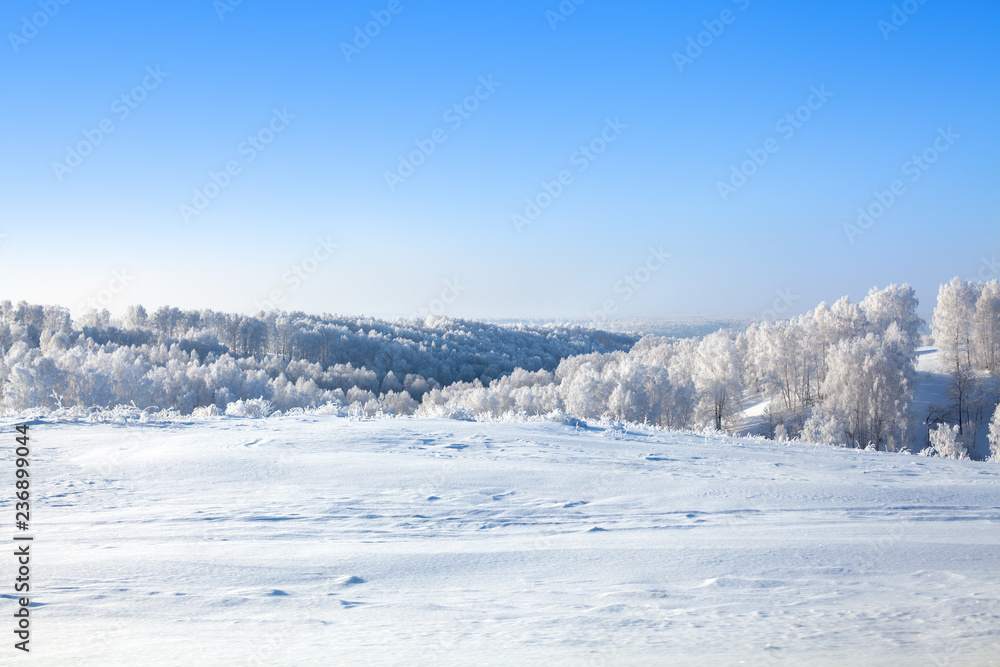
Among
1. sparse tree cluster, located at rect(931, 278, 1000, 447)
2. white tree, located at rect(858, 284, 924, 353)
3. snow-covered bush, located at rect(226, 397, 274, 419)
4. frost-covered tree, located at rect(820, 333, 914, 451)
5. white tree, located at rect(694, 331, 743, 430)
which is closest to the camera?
snow-covered bush, located at rect(226, 397, 274, 419)

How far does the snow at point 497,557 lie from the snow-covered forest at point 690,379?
532cm

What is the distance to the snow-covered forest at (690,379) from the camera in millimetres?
39500

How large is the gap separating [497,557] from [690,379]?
5244 centimetres

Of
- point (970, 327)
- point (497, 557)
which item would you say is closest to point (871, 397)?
point (970, 327)

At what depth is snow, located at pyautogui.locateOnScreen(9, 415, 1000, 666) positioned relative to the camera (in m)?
3.65

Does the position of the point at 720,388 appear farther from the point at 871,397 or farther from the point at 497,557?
the point at 497,557

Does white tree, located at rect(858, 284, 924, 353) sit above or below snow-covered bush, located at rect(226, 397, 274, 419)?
above

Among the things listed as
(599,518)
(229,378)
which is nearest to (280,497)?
(599,518)

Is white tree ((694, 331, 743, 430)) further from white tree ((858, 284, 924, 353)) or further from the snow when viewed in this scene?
the snow

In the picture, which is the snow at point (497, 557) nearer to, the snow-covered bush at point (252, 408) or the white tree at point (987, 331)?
the snow-covered bush at point (252, 408)

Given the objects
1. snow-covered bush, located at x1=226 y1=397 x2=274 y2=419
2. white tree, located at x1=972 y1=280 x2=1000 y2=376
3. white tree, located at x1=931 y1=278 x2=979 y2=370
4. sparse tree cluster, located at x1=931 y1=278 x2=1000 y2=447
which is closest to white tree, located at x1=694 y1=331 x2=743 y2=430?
sparse tree cluster, located at x1=931 y1=278 x2=1000 y2=447

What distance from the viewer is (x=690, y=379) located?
2136 inches

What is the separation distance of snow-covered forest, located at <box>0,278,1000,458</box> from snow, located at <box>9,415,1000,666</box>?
532cm

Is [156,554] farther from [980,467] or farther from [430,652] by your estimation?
[980,467]
